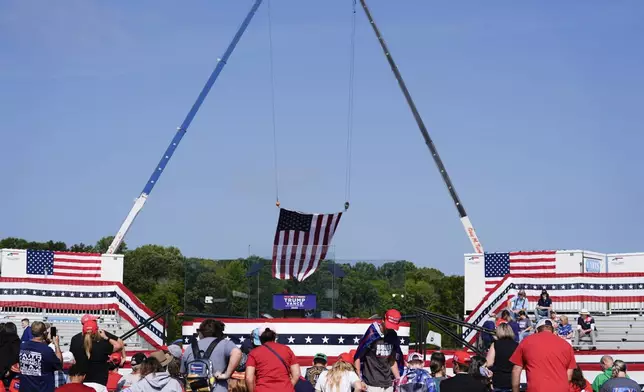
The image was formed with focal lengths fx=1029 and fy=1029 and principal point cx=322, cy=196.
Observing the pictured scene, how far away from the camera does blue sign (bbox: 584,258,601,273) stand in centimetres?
3391

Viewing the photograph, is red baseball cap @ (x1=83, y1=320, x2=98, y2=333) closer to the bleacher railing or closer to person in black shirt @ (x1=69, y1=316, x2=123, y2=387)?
person in black shirt @ (x1=69, y1=316, x2=123, y2=387)

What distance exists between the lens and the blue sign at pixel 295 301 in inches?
913

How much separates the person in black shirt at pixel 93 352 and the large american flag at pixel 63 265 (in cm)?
2501

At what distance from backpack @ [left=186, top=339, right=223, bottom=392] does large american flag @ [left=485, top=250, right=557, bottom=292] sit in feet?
77.0

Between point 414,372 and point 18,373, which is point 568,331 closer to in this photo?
point 414,372

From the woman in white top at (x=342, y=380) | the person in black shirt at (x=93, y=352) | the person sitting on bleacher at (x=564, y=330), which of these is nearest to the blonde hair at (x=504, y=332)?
the woman in white top at (x=342, y=380)

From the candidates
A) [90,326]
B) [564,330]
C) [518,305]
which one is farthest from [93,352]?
[518,305]

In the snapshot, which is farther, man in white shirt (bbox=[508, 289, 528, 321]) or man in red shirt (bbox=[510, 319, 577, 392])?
man in white shirt (bbox=[508, 289, 528, 321])

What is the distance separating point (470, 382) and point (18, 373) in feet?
20.4

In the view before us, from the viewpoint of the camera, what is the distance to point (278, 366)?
11.9 m

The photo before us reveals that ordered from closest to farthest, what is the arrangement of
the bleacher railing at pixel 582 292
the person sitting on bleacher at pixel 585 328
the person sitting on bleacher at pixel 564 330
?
the person sitting on bleacher at pixel 564 330 < the person sitting on bleacher at pixel 585 328 < the bleacher railing at pixel 582 292

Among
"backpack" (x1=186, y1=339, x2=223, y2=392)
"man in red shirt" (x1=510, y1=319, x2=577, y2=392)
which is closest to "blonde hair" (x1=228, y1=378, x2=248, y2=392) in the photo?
"backpack" (x1=186, y1=339, x2=223, y2=392)

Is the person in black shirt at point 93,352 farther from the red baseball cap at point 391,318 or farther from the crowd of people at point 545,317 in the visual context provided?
the crowd of people at point 545,317

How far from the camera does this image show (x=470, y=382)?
443 inches
